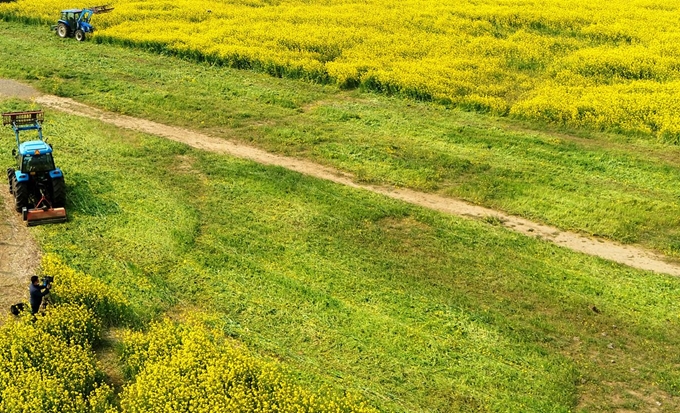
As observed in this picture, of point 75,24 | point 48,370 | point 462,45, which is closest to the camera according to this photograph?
point 48,370

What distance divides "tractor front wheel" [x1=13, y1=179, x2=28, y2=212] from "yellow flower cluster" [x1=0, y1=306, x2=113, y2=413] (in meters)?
6.13

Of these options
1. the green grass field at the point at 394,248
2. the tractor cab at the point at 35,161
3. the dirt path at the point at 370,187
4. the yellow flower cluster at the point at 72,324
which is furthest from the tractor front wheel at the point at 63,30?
the yellow flower cluster at the point at 72,324

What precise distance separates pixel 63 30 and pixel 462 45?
902 inches

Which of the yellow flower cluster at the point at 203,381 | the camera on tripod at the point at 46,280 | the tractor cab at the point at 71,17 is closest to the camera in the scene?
the yellow flower cluster at the point at 203,381

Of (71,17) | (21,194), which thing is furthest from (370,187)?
(71,17)

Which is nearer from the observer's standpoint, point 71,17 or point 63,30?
point 71,17

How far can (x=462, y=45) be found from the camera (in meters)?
39.8

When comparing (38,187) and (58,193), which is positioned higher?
(38,187)

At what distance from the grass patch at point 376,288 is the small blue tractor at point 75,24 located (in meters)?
19.0

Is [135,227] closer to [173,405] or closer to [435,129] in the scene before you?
[173,405]

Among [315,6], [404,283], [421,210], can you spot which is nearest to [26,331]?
[404,283]

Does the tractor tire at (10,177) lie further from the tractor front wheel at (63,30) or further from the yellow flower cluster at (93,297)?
the tractor front wheel at (63,30)

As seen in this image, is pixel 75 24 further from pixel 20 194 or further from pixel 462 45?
pixel 20 194

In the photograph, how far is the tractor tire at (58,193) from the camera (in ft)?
66.2
